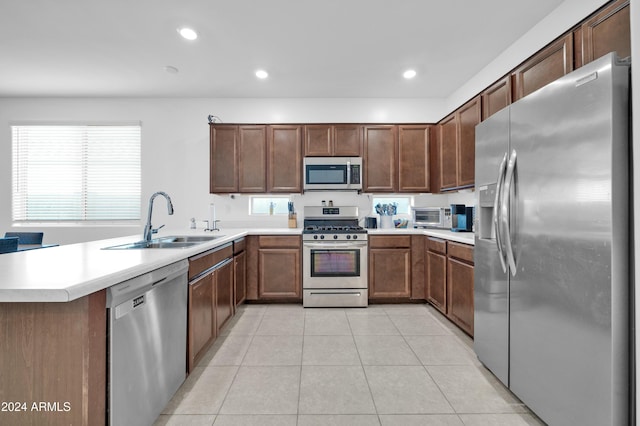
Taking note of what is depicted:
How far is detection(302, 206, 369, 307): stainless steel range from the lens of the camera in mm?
3578

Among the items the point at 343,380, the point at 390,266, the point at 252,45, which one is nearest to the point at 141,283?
the point at 343,380

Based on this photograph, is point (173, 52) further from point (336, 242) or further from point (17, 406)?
point (17, 406)

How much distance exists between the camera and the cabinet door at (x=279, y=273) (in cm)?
366

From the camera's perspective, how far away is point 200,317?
2189mm

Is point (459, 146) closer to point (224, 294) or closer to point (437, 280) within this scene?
point (437, 280)

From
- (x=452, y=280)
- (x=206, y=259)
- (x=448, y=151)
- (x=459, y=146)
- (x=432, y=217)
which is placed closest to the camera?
(x=206, y=259)

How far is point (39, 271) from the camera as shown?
1.21 meters

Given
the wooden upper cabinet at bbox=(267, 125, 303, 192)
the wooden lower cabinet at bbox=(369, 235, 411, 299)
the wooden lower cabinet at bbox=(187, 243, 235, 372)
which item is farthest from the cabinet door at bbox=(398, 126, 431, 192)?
the wooden lower cabinet at bbox=(187, 243, 235, 372)

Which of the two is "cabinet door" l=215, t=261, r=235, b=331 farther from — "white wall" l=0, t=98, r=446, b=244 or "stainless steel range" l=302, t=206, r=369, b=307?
"white wall" l=0, t=98, r=446, b=244

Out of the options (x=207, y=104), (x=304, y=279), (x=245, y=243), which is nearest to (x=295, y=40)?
(x=207, y=104)

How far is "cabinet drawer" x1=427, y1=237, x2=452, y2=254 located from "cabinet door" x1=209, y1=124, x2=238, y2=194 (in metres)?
2.56

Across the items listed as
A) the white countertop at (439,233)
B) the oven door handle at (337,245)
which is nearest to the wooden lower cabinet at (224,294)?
the oven door handle at (337,245)

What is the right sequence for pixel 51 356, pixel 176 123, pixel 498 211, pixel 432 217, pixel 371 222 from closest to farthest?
pixel 51 356
pixel 498 211
pixel 432 217
pixel 371 222
pixel 176 123

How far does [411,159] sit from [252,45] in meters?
2.34
